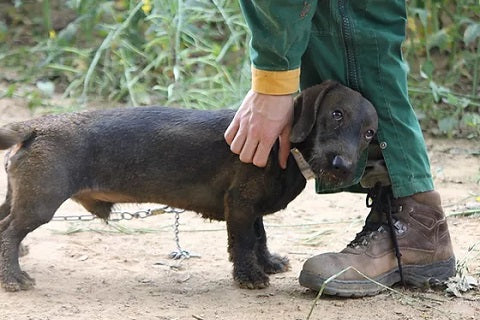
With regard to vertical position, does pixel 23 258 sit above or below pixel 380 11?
below

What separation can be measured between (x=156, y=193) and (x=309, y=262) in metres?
0.61

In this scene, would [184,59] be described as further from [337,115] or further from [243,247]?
[337,115]

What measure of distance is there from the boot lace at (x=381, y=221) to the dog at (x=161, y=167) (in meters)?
0.25

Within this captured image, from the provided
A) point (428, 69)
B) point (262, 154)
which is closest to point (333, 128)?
point (262, 154)

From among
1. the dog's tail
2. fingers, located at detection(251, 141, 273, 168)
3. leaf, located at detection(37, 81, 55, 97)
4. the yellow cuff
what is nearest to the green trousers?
the yellow cuff

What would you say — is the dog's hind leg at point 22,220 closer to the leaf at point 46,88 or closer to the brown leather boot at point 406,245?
the brown leather boot at point 406,245

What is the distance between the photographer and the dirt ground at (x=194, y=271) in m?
3.00

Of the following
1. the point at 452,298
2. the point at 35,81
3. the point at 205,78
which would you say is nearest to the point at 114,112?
the point at 452,298

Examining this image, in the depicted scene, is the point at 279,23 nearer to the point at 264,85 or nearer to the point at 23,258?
the point at 264,85

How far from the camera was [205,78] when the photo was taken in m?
5.68

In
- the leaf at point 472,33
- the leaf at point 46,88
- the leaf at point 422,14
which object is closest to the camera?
the leaf at point 472,33

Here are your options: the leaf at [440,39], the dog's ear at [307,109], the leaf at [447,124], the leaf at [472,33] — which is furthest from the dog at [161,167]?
the leaf at [440,39]

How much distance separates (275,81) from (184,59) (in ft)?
9.77

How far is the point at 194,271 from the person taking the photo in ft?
11.4
